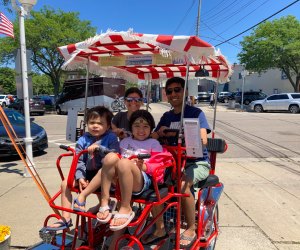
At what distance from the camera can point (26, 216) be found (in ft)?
15.9

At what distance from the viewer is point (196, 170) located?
3311 millimetres

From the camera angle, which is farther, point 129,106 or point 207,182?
point 129,106

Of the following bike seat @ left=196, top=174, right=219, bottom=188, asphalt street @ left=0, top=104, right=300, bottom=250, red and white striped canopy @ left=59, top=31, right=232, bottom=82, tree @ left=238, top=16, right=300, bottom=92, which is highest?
tree @ left=238, top=16, right=300, bottom=92

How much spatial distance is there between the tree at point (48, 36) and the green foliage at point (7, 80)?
119 ft

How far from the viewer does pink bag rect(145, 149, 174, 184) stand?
2.89 m

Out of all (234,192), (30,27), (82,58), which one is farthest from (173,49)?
(30,27)

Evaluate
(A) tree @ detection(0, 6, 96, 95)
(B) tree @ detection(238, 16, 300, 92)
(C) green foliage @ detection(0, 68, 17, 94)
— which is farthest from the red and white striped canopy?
(C) green foliage @ detection(0, 68, 17, 94)

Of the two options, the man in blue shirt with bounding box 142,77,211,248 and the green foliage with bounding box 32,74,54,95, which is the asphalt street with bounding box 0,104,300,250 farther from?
the green foliage with bounding box 32,74,54,95

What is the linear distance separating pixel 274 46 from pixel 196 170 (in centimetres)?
2969

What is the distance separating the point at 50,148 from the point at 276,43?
24889 millimetres

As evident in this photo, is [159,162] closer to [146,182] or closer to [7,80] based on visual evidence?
[146,182]

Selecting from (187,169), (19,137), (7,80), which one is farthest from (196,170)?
(7,80)

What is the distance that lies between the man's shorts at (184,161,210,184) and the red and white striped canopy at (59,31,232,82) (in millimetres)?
1018

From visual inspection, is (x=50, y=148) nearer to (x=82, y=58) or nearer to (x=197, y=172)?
(x=82, y=58)
